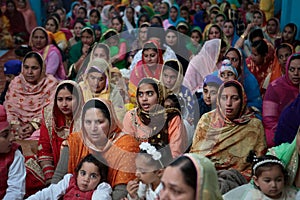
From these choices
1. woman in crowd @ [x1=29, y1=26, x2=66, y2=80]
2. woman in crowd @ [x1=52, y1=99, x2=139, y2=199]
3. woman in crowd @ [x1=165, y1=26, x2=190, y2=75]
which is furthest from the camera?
woman in crowd @ [x1=165, y1=26, x2=190, y2=75]

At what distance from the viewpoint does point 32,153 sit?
170 inches

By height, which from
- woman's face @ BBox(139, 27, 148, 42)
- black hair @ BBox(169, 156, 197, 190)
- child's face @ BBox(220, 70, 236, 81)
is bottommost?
black hair @ BBox(169, 156, 197, 190)

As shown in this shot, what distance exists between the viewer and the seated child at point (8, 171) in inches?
130

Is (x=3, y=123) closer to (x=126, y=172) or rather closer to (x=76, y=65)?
(x=126, y=172)

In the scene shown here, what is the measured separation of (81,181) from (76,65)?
3.62 metres

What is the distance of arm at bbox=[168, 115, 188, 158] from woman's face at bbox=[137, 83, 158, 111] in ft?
0.64

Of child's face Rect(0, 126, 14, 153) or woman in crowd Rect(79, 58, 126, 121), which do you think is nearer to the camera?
child's face Rect(0, 126, 14, 153)

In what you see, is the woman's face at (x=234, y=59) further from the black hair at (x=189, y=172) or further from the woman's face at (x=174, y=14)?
the woman's face at (x=174, y=14)

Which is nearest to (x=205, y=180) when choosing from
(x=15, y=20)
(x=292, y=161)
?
(x=292, y=161)

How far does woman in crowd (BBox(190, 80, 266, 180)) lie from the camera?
370 centimetres

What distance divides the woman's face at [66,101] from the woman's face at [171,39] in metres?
3.41

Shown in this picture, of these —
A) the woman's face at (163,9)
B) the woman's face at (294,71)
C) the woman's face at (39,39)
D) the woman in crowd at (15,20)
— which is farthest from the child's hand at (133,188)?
the woman's face at (163,9)

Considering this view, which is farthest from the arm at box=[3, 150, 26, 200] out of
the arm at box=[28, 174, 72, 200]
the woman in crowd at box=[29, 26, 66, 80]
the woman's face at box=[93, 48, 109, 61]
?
the woman in crowd at box=[29, 26, 66, 80]

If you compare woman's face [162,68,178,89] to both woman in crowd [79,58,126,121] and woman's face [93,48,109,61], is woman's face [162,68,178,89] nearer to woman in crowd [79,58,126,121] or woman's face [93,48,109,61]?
woman in crowd [79,58,126,121]
